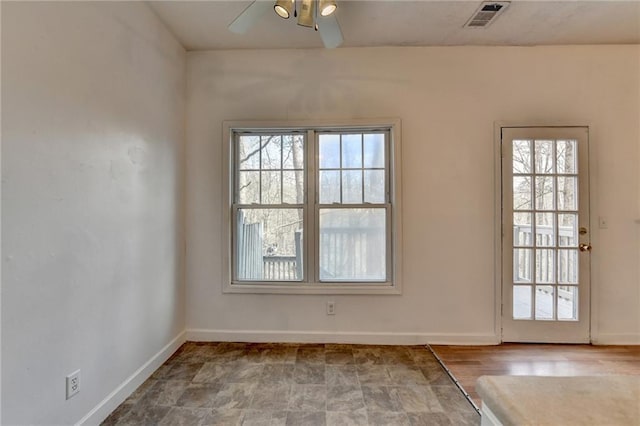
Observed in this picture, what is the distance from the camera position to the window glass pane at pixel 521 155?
3061 millimetres

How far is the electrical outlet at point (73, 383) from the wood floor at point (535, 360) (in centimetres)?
242

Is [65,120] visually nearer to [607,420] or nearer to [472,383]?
[607,420]

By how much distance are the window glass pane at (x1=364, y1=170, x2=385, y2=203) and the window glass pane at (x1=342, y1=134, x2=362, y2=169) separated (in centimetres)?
14

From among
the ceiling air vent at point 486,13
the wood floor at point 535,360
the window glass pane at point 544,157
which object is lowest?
the wood floor at point 535,360

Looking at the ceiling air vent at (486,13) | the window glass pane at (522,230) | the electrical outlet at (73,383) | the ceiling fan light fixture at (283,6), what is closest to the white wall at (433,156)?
the window glass pane at (522,230)

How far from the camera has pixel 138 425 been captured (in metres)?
1.91

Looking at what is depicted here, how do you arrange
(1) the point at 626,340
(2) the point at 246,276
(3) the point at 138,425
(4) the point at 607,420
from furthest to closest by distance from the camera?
(2) the point at 246,276 < (1) the point at 626,340 < (3) the point at 138,425 < (4) the point at 607,420

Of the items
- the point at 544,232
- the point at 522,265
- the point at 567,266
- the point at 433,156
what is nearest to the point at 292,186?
the point at 433,156

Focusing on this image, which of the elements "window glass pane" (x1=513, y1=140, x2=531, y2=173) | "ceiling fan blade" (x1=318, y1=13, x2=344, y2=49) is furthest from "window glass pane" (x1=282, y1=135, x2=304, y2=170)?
"window glass pane" (x1=513, y1=140, x2=531, y2=173)

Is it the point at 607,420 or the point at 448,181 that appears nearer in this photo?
the point at 607,420

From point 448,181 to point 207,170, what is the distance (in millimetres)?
2352

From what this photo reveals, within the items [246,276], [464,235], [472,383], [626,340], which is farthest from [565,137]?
[246,276]

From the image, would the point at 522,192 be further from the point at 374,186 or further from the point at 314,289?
the point at 314,289

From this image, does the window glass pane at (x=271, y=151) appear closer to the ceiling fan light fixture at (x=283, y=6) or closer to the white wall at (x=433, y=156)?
the white wall at (x=433, y=156)
